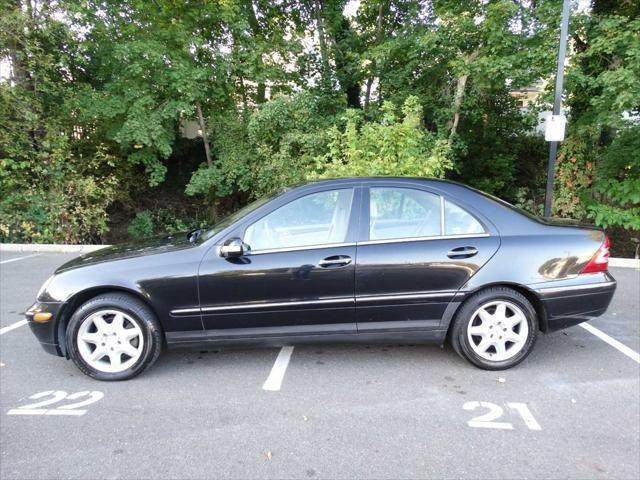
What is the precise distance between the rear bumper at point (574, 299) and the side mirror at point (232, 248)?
2.26m

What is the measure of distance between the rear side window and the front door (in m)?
0.72

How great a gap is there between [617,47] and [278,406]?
26.1 feet

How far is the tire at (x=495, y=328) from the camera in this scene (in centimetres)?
316

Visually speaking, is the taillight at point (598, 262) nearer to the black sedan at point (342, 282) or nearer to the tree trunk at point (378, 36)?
the black sedan at point (342, 282)

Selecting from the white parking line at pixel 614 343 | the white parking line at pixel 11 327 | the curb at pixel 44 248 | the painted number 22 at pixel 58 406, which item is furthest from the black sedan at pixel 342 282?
the curb at pixel 44 248

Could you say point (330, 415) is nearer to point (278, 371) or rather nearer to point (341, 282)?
point (278, 371)

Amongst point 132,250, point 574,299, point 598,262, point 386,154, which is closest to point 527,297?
point 574,299

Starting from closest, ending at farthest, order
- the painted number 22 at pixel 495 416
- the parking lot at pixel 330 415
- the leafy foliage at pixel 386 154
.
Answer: the parking lot at pixel 330 415 → the painted number 22 at pixel 495 416 → the leafy foliage at pixel 386 154

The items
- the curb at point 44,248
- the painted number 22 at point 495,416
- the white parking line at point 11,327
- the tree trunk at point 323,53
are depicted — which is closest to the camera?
the painted number 22 at point 495,416

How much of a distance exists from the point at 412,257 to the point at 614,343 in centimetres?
227

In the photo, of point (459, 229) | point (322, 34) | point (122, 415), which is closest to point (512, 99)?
point (322, 34)

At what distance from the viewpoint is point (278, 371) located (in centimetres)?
324

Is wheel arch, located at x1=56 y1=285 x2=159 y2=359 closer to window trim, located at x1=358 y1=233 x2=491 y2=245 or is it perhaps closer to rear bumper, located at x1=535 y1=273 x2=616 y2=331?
window trim, located at x1=358 y1=233 x2=491 y2=245

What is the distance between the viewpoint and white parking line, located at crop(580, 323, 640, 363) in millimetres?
3529
